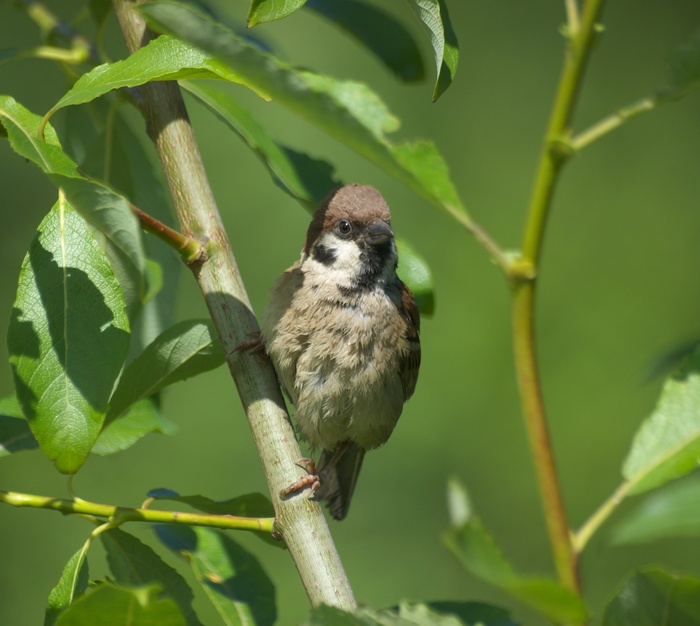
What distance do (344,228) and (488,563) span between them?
1.93 meters

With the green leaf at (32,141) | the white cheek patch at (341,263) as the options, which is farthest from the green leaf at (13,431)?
the white cheek patch at (341,263)

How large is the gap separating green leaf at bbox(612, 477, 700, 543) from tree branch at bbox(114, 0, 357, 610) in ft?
1.93

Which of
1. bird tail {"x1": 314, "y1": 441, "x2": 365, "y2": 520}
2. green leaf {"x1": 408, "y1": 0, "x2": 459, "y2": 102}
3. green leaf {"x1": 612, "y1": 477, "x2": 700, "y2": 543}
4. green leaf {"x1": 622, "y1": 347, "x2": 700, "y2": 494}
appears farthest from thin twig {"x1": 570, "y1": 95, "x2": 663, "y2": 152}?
bird tail {"x1": 314, "y1": 441, "x2": 365, "y2": 520}

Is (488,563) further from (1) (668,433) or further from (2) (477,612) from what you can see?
(2) (477,612)

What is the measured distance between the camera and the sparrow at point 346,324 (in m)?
2.59

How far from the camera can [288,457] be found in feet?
5.14

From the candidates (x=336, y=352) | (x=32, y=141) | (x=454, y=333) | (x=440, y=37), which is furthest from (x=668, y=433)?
(x=454, y=333)

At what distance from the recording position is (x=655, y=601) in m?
1.00

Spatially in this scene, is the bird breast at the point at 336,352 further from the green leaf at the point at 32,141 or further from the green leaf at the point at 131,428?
the green leaf at the point at 32,141

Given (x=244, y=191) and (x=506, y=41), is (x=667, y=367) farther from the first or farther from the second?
(x=506, y=41)

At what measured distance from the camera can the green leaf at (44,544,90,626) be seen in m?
1.38

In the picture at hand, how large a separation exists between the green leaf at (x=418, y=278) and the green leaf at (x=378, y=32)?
56cm

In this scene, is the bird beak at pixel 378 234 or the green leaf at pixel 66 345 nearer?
the green leaf at pixel 66 345

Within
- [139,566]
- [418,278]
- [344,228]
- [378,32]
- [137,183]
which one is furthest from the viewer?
[344,228]
